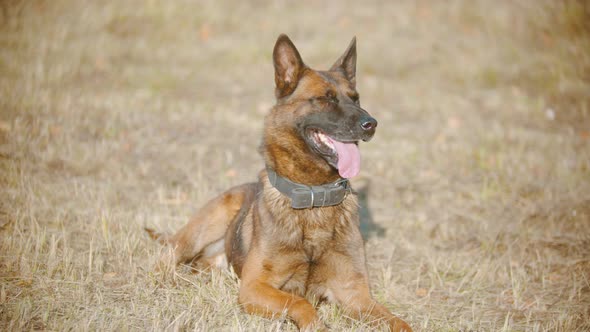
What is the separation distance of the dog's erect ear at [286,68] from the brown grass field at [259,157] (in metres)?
1.48

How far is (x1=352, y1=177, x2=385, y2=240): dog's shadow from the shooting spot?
5573 mm

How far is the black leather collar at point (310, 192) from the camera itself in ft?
12.5

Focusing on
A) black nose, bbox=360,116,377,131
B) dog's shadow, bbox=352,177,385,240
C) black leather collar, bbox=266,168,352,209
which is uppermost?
black nose, bbox=360,116,377,131

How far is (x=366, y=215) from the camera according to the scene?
19.8 feet

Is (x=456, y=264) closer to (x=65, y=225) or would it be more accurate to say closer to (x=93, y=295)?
(x=93, y=295)

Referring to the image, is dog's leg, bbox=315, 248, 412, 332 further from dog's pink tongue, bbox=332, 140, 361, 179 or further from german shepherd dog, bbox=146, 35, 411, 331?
dog's pink tongue, bbox=332, 140, 361, 179

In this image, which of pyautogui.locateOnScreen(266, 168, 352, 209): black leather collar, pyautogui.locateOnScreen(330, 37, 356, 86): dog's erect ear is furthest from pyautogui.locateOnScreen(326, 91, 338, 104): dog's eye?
pyautogui.locateOnScreen(266, 168, 352, 209): black leather collar

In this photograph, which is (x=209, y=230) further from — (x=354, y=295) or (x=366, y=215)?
(x=366, y=215)

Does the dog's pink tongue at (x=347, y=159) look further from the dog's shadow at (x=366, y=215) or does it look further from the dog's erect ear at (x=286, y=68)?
the dog's shadow at (x=366, y=215)

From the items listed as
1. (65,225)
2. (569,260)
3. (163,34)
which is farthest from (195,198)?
(163,34)

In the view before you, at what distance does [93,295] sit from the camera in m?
3.75

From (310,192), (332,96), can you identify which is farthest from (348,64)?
(310,192)

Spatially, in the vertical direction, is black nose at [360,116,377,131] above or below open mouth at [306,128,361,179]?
above

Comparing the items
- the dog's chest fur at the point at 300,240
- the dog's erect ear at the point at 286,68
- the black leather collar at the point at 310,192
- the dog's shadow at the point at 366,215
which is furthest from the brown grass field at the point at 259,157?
the dog's erect ear at the point at 286,68
